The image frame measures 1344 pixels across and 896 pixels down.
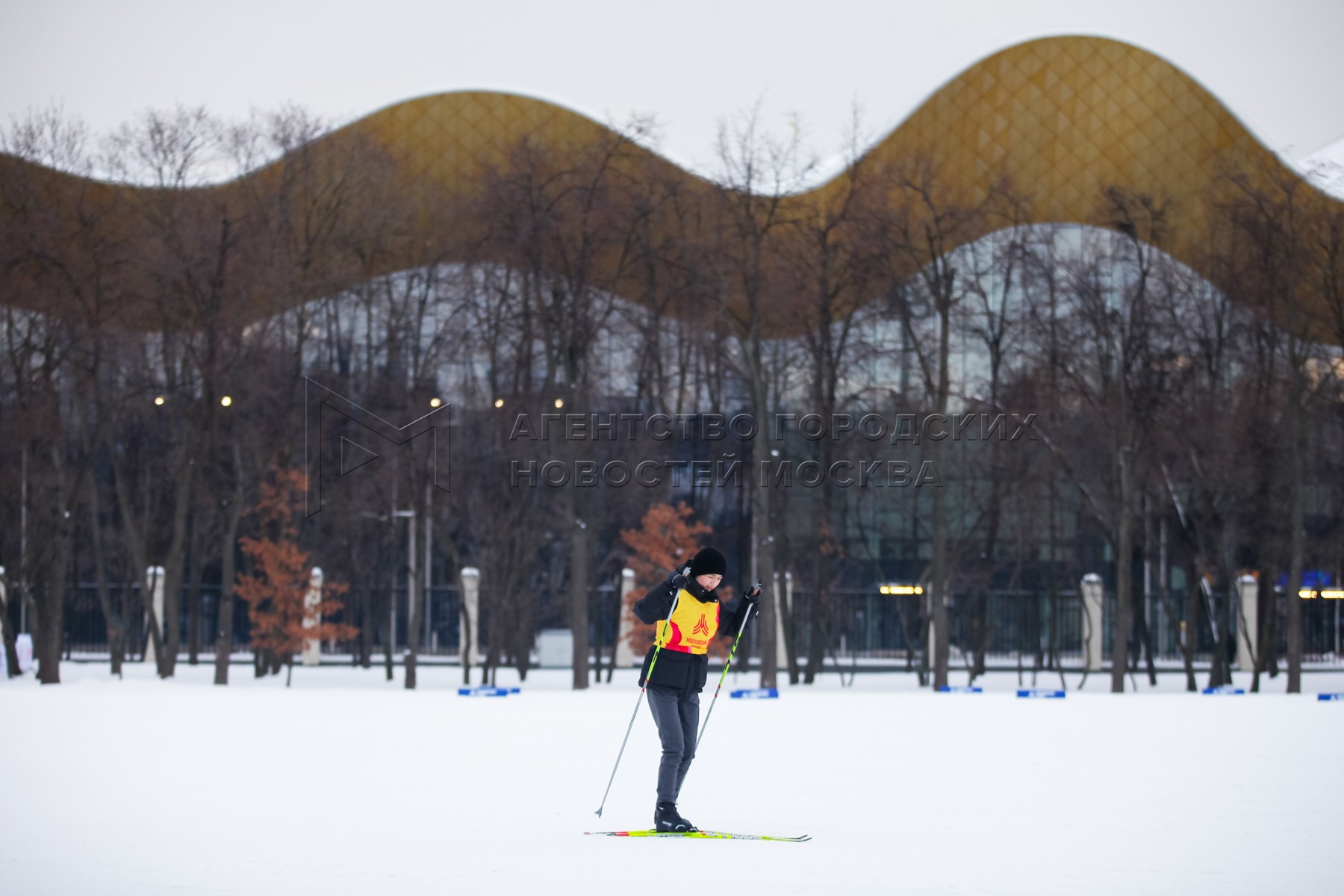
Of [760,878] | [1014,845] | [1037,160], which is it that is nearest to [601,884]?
[760,878]

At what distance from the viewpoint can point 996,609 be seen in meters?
43.9

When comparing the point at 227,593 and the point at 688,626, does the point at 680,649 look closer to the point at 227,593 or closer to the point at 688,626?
the point at 688,626

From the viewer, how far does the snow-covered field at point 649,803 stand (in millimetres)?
6676

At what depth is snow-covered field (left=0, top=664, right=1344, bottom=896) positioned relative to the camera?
21.9 feet

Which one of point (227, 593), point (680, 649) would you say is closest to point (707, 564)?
point (680, 649)

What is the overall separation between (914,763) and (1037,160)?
39.0 metres

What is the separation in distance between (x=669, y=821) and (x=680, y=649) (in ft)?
3.47

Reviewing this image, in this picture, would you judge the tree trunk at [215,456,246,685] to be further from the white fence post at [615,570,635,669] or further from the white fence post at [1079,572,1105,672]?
the white fence post at [1079,572,1105,672]

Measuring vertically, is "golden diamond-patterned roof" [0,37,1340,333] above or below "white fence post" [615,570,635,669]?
above

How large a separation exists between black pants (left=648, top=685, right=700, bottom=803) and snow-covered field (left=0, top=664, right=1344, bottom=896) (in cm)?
46

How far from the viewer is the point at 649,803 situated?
930cm

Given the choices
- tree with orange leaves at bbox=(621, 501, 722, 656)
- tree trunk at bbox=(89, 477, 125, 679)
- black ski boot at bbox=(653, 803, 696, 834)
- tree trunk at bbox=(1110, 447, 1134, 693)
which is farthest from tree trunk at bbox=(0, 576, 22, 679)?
black ski boot at bbox=(653, 803, 696, 834)
